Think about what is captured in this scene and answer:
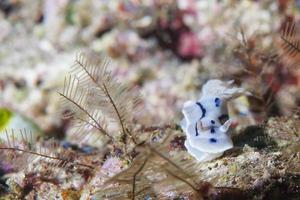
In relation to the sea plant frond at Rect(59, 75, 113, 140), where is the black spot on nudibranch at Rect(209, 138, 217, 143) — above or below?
below

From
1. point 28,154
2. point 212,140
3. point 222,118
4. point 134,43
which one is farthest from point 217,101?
point 134,43

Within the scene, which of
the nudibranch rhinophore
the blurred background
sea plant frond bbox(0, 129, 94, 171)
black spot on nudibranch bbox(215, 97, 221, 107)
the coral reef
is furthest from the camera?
the blurred background

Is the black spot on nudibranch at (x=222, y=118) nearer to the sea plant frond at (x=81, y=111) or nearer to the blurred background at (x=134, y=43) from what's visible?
the sea plant frond at (x=81, y=111)

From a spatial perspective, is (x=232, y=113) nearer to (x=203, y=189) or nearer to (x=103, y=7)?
(x=203, y=189)

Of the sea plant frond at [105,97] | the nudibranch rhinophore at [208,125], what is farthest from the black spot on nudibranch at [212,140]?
the sea plant frond at [105,97]

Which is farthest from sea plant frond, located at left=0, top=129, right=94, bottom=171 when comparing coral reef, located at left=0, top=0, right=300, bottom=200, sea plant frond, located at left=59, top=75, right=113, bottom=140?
sea plant frond, located at left=59, top=75, right=113, bottom=140

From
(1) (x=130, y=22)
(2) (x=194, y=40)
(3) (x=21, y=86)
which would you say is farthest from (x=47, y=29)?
(2) (x=194, y=40)

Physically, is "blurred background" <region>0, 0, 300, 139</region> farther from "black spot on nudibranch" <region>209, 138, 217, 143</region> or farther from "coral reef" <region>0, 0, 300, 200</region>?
"black spot on nudibranch" <region>209, 138, 217, 143</region>
